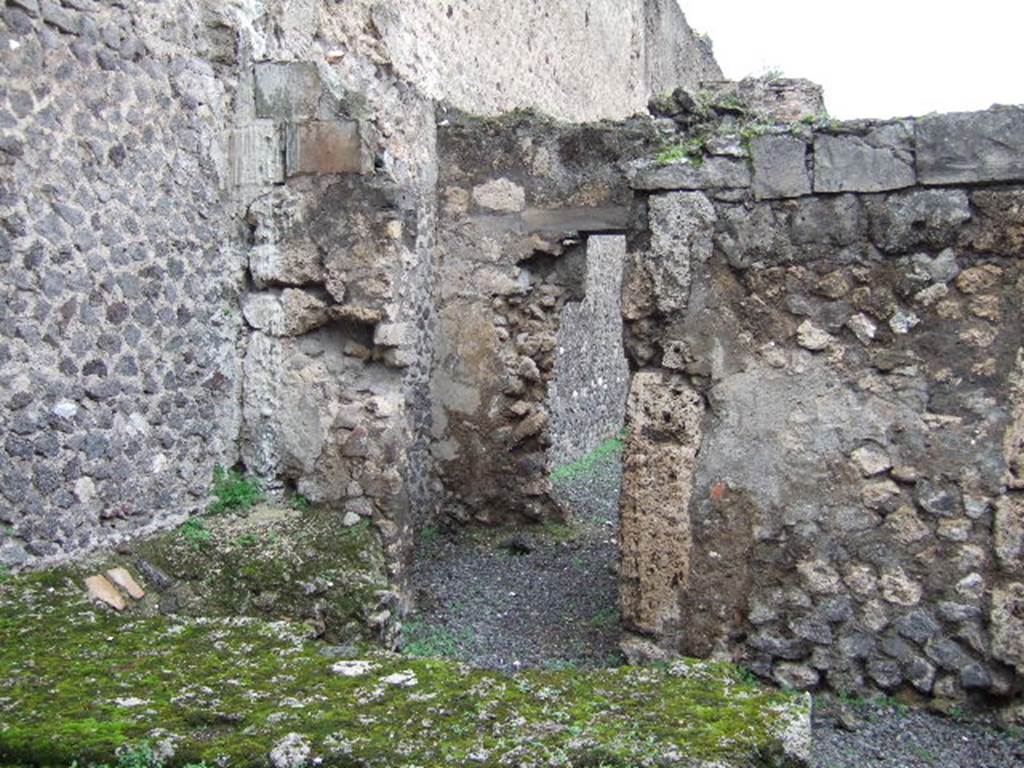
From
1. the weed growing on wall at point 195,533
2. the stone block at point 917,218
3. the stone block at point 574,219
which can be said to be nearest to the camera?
the stone block at point 917,218

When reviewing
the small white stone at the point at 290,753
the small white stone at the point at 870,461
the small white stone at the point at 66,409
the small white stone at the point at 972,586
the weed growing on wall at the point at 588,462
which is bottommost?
the weed growing on wall at the point at 588,462

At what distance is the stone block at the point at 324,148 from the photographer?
5734mm

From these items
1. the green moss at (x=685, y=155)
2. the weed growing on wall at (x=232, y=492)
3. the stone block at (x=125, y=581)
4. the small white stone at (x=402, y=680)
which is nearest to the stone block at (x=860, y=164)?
the green moss at (x=685, y=155)

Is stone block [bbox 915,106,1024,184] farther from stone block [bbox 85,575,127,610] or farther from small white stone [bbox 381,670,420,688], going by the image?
stone block [bbox 85,575,127,610]

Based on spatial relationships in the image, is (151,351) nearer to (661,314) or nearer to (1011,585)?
(661,314)

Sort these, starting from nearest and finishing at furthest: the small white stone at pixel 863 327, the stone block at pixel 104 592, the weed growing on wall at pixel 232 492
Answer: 1. the stone block at pixel 104 592
2. the small white stone at pixel 863 327
3. the weed growing on wall at pixel 232 492

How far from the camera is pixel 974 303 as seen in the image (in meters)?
4.61

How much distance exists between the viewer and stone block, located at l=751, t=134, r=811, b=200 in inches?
190

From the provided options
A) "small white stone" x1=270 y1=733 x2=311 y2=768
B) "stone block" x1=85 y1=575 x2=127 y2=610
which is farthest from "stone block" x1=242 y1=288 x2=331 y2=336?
"small white stone" x1=270 y1=733 x2=311 y2=768

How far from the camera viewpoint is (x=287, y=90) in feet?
18.7

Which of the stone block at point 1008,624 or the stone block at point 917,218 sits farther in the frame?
the stone block at point 917,218

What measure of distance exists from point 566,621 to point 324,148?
300cm

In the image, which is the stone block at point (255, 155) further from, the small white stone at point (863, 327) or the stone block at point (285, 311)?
the small white stone at point (863, 327)

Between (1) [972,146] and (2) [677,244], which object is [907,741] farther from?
(1) [972,146]
